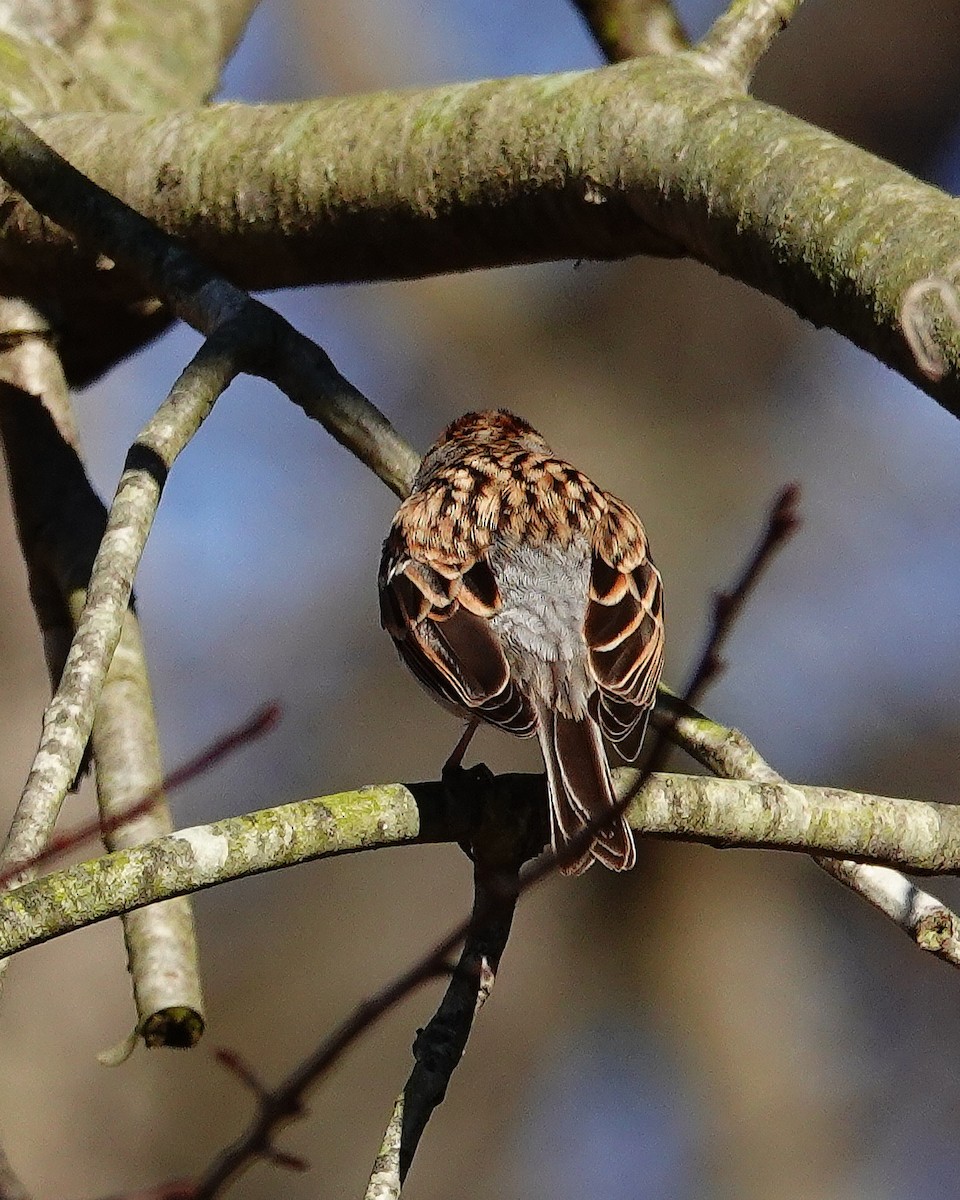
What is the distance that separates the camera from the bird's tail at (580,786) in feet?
9.91

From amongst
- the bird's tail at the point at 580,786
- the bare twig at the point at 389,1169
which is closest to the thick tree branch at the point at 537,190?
the bird's tail at the point at 580,786

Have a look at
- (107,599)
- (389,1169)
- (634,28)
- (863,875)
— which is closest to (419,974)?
(389,1169)

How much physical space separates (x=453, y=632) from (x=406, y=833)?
4.03ft

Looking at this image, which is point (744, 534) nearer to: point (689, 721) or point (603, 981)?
point (603, 981)

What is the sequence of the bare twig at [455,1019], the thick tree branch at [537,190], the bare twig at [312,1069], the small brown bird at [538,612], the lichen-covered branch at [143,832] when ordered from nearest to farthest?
1. the bare twig at [312,1069]
2. the bare twig at [455,1019]
3. the thick tree branch at [537,190]
4. the lichen-covered branch at [143,832]
5. the small brown bird at [538,612]

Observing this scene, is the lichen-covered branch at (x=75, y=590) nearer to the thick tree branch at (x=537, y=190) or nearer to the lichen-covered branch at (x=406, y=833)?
the thick tree branch at (x=537, y=190)

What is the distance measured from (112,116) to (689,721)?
2.36 meters

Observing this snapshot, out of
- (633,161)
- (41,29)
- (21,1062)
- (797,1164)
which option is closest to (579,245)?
→ (633,161)

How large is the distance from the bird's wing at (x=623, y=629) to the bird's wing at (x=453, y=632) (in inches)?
7.4

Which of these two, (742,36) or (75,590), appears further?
(75,590)

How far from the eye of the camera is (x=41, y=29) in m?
5.30

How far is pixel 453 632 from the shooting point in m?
3.85

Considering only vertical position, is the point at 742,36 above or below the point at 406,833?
above

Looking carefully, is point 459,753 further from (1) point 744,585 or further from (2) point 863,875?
(1) point 744,585
